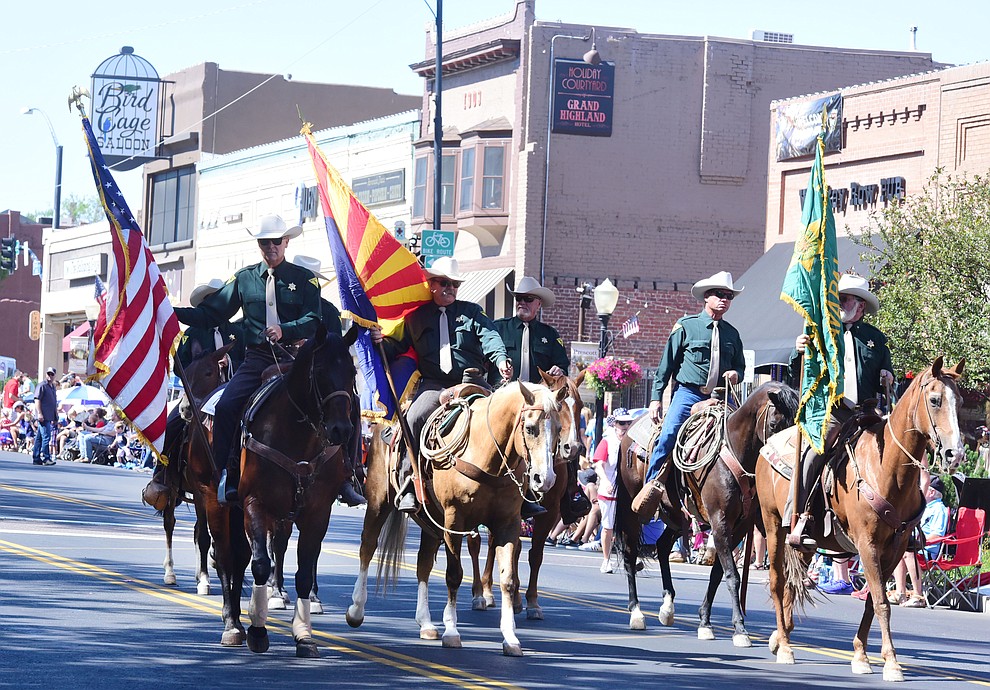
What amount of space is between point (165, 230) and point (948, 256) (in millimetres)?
49031

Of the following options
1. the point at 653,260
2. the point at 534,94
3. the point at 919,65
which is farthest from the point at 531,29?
the point at 919,65

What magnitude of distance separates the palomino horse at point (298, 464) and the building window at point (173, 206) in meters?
A: 58.9

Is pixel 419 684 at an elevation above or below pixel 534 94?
below

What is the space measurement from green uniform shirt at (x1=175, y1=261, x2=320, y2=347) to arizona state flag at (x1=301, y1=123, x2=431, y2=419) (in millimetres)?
786

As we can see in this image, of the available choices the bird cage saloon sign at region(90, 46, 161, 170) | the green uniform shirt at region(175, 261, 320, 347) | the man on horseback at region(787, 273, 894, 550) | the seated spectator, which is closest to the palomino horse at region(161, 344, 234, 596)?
the green uniform shirt at region(175, 261, 320, 347)

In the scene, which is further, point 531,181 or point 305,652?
point 531,181

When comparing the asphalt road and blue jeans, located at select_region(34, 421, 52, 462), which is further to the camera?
blue jeans, located at select_region(34, 421, 52, 462)

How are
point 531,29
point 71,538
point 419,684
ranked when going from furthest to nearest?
point 531,29
point 71,538
point 419,684

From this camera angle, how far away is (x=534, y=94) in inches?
1861

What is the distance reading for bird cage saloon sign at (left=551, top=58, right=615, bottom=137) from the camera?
47281mm

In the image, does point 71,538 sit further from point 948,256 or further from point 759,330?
point 759,330

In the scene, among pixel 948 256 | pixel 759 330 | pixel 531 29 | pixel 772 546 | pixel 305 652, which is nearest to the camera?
pixel 305 652

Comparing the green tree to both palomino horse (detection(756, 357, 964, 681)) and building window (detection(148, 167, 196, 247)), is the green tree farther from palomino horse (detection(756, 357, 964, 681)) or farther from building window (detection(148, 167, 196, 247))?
building window (detection(148, 167, 196, 247))

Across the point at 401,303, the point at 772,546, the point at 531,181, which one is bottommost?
the point at 772,546
